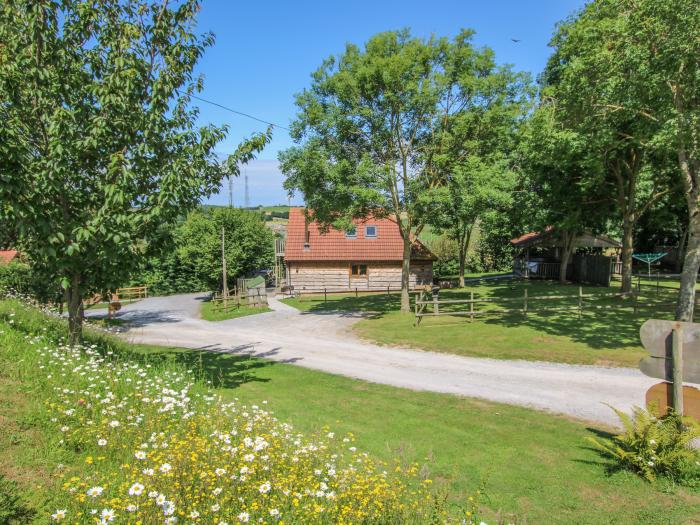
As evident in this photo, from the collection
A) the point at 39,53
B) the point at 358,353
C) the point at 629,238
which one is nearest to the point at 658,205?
the point at 629,238

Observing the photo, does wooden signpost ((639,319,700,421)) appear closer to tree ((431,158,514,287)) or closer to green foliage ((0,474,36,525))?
green foliage ((0,474,36,525))

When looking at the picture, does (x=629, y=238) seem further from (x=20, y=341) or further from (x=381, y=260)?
(x=20, y=341)

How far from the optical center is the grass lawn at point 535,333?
1402 centimetres

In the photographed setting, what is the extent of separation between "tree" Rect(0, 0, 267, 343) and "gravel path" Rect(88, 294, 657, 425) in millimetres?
7364

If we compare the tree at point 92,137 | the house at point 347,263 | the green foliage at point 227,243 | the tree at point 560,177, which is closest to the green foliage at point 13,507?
the tree at point 92,137

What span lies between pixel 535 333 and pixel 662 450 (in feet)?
34.7

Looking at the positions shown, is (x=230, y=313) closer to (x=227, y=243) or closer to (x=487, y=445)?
(x=227, y=243)

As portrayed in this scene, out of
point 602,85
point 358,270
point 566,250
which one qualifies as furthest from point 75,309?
point 566,250

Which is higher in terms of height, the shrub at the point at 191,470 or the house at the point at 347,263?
the house at the point at 347,263

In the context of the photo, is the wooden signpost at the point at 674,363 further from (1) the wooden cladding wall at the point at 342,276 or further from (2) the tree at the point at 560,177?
(1) the wooden cladding wall at the point at 342,276

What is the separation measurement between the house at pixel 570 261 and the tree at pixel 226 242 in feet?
76.9

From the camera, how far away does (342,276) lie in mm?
35906

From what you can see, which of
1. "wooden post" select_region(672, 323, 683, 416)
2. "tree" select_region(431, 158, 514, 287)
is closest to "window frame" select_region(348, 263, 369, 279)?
"tree" select_region(431, 158, 514, 287)

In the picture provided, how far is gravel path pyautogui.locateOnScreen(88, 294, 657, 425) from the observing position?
1027 cm
